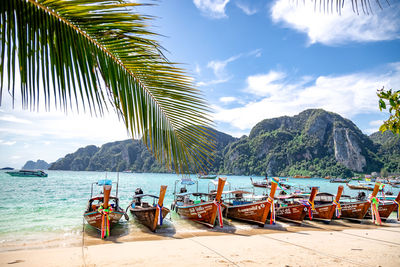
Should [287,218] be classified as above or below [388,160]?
below

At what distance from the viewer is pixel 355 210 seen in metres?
16.0

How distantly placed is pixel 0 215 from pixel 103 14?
21.7 metres

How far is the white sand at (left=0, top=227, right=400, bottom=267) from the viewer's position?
6.89 m

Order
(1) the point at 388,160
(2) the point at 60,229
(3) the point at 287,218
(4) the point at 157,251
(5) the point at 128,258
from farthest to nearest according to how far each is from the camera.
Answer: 1. (1) the point at 388,160
2. (3) the point at 287,218
3. (2) the point at 60,229
4. (4) the point at 157,251
5. (5) the point at 128,258

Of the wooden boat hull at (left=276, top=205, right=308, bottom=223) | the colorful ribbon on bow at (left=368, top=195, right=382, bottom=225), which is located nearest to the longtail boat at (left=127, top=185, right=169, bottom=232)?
the wooden boat hull at (left=276, top=205, right=308, bottom=223)

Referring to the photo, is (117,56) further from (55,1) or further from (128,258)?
(128,258)

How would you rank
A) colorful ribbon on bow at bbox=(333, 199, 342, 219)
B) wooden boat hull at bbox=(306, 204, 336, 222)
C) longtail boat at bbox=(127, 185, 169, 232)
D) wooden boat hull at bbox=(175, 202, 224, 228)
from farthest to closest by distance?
colorful ribbon on bow at bbox=(333, 199, 342, 219) < wooden boat hull at bbox=(306, 204, 336, 222) < wooden boat hull at bbox=(175, 202, 224, 228) < longtail boat at bbox=(127, 185, 169, 232)

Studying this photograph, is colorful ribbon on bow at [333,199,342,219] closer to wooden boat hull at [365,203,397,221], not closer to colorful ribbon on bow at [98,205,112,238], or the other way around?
wooden boat hull at [365,203,397,221]

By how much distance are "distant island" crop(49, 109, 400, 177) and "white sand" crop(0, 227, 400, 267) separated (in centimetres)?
8850

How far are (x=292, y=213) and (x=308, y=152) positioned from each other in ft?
418

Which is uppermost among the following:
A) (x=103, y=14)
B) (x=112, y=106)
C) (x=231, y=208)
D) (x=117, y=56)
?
(x=103, y=14)

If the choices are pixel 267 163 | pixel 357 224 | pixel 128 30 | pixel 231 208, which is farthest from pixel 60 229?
pixel 267 163

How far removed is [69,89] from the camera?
1.14 metres

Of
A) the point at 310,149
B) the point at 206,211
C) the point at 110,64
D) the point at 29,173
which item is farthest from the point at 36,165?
the point at 110,64
